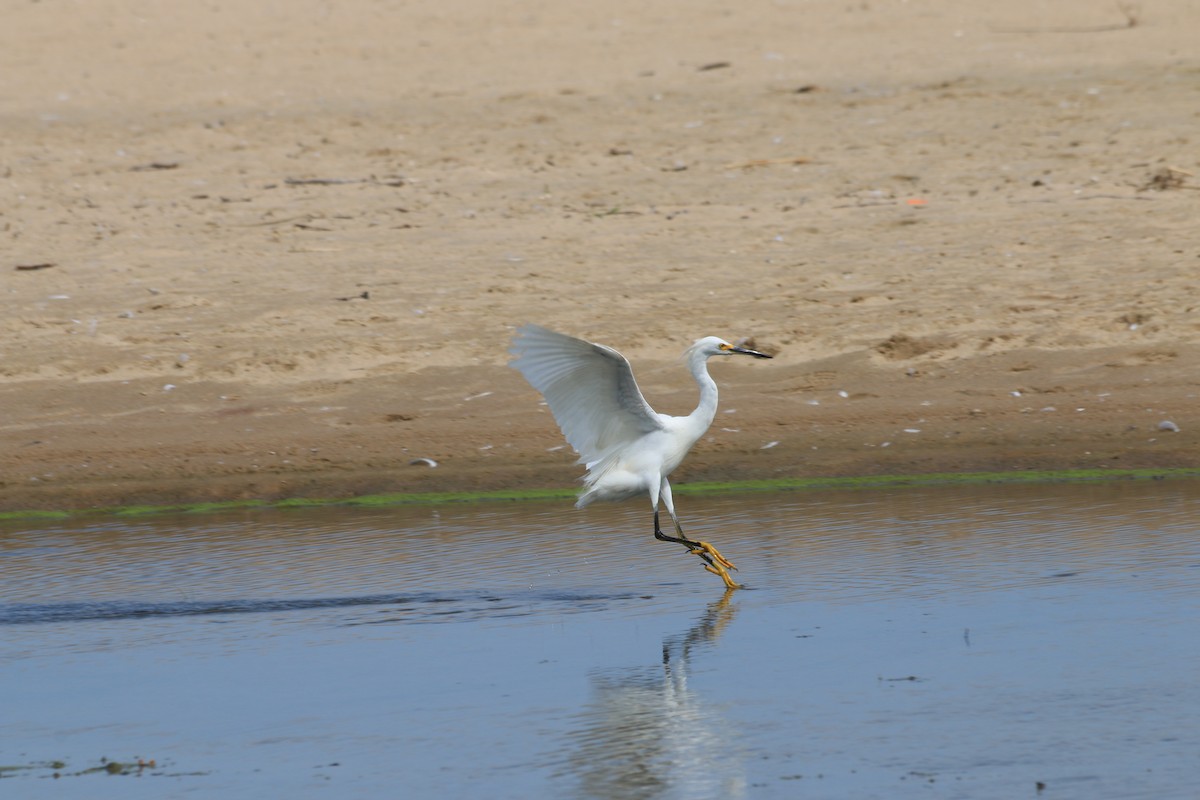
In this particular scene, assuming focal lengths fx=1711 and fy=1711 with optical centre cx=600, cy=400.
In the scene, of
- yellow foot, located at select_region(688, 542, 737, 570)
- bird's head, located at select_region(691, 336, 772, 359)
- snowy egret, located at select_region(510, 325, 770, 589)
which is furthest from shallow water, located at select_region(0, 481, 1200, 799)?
bird's head, located at select_region(691, 336, 772, 359)

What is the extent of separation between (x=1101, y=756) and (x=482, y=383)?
5470mm

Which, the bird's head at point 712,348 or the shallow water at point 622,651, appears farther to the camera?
the bird's head at point 712,348

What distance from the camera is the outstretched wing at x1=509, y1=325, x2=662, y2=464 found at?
6629 mm

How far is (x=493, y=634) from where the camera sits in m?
6.22

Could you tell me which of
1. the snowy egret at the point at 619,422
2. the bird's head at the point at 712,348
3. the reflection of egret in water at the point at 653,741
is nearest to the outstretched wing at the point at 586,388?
the snowy egret at the point at 619,422

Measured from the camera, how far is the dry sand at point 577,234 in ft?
29.9

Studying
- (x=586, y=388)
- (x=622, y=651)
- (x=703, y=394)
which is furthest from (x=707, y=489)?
(x=622, y=651)

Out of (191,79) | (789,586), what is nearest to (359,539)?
(789,586)

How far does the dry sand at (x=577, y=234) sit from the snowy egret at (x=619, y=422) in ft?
5.06

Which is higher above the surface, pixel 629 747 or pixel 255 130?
pixel 255 130

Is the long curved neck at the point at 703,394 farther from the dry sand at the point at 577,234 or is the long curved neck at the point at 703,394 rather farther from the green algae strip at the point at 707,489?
the dry sand at the point at 577,234

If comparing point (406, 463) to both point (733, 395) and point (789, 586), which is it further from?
point (789, 586)

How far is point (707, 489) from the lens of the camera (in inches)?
337

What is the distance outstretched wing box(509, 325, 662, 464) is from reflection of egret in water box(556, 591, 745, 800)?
1.23 m
